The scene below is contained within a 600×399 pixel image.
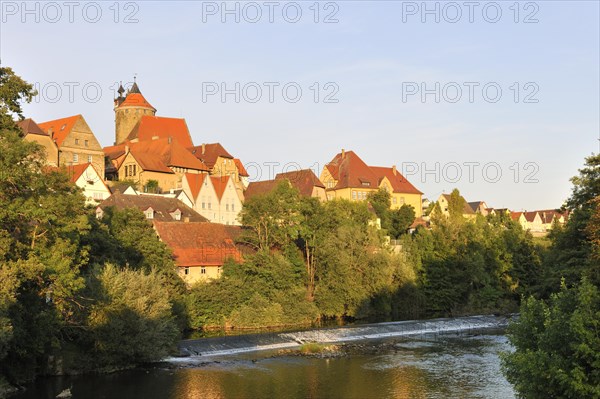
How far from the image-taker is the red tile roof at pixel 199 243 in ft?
172

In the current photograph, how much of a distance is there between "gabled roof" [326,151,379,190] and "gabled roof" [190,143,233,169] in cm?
1690

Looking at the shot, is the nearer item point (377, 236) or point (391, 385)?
point (391, 385)

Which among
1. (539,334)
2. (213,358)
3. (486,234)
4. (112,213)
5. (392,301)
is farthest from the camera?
(486,234)

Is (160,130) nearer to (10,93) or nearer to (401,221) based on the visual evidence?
(401,221)

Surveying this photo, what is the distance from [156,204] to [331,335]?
27219mm

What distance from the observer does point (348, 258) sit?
55.6 m

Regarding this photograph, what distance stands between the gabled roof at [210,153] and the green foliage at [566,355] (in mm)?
77429

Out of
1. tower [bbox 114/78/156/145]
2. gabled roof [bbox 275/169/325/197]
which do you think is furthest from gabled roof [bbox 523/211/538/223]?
tower [bbox 114/78/156/145]

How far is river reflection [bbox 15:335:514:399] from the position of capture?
2888 cm

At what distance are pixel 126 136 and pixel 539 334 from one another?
337ft

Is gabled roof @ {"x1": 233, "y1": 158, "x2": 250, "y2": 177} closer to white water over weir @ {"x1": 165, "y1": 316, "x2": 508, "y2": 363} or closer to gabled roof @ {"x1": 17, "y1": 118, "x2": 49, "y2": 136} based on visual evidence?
gabled roof @ {"x1": 17, "y1": 118, "x2": 49, "y2": 136}

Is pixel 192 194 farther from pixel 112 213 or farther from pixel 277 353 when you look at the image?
pixel 277 353

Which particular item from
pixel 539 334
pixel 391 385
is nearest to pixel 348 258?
pixel 391 385

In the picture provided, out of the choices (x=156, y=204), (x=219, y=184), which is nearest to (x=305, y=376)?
(x=156, y=204)
